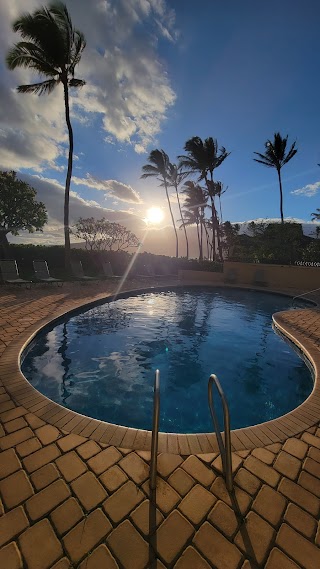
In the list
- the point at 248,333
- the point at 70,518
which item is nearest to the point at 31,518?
the point at 70,518

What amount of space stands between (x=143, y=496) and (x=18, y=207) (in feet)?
113

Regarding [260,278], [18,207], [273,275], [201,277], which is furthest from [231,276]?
[18,207]

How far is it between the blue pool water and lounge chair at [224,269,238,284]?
8.42m

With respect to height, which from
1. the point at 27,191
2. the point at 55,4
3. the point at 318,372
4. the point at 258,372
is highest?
the point at 55,4

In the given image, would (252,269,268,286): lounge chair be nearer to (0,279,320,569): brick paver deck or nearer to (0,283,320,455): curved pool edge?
(0,283,320,455): curved pool edge

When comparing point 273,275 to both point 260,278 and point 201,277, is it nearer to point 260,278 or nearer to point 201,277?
point 260,278

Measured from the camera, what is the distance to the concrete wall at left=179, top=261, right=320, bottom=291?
1532cm

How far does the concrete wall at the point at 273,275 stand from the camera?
50.3 feet

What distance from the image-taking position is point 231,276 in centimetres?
1838

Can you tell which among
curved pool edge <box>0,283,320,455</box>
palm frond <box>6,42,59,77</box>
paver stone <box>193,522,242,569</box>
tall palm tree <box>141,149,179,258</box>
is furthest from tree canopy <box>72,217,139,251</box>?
paver stone <box>193,522,242,569</box>

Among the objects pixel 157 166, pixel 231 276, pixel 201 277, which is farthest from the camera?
pixel 157 166

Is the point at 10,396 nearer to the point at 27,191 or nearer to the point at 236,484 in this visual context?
the point at 236,484

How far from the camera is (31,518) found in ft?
6.35

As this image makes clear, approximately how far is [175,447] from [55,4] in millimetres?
21473
